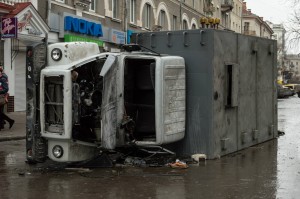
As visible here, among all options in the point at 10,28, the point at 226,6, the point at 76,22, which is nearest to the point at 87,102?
the point at 10,28

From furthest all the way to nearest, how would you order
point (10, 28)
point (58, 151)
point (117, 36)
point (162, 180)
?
1. point (117, 36)
2. point (10, 28)
3. point (58, 151)
4. point (162, 180)

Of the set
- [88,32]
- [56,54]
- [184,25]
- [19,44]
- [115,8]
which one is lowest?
[56,54]

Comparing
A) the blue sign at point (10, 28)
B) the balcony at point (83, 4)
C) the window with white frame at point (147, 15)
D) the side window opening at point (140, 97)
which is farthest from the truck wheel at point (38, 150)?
the window with white frame at point (147, 15)

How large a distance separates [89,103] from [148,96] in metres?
1.67

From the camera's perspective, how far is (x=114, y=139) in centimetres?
789

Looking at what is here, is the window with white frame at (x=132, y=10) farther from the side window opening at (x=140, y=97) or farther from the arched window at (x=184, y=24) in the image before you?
the side window opening at (x=140, y=97)

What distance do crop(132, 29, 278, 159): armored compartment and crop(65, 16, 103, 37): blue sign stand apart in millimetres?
12510

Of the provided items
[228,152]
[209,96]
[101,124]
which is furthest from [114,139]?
[228,152]

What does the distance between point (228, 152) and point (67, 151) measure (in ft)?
11.6

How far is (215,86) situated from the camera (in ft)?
29.8

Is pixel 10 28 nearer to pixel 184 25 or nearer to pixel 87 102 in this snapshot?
pixel 87 102

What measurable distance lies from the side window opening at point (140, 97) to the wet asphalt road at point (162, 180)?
105 centimetres

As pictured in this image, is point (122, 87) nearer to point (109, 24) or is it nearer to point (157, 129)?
point (157, 129)

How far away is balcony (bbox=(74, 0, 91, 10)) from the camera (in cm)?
2257
